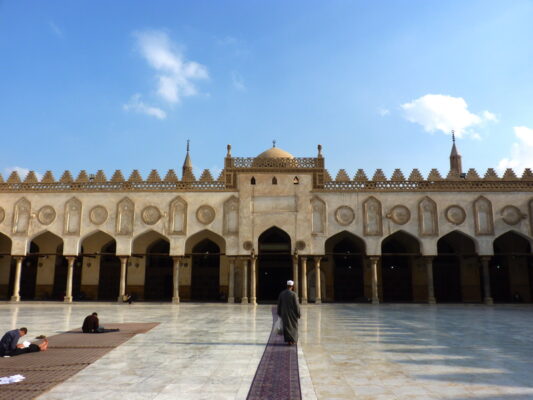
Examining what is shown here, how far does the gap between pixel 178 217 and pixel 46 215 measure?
7.80m

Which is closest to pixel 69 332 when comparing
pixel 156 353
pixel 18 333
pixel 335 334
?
pixel 18 333

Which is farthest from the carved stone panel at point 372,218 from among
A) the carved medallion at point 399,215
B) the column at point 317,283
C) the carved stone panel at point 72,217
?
the carved stone panel at point 72,217

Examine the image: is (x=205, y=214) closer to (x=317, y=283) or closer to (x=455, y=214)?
(x=317, y=283)

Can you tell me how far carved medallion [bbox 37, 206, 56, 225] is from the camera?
2589 centimetres

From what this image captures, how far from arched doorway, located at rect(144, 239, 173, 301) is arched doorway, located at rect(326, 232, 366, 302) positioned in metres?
10.5

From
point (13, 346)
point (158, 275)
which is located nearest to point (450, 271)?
point (158, 275)

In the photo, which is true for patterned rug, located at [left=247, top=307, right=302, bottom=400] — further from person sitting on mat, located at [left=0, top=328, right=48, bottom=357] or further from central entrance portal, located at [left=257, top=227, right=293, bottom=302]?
central entrance portal, located at [left=257, top=227, right=293, bottom=302]

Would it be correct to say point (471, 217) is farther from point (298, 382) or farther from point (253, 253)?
point (298, 382)

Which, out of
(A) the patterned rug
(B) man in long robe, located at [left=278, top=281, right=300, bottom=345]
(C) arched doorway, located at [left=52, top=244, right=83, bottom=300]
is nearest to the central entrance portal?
(C) arched doorway, located at [left=52, top=244, right=83, bottom=300]

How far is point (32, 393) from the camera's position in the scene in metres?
5.49

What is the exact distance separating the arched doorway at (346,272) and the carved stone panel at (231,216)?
19.4 ft

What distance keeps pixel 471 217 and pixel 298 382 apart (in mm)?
21786

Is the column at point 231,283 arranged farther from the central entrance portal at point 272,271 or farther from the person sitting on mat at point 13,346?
the person sitting on mat at point 13,346

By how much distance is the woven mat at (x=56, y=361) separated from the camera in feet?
18.8
